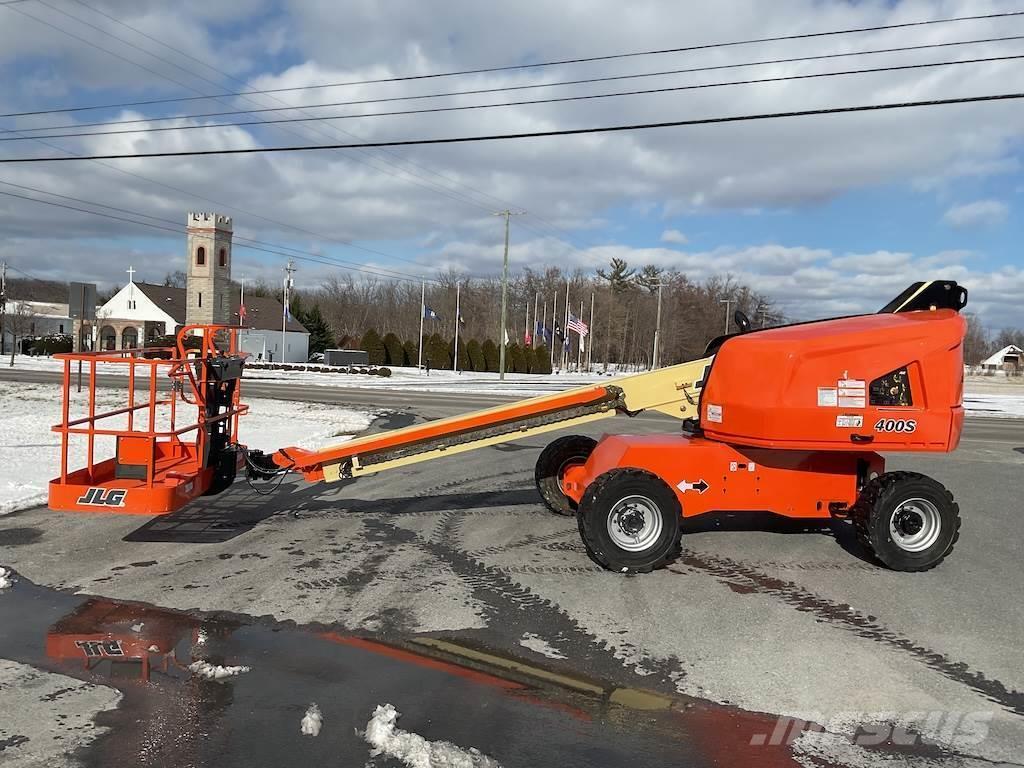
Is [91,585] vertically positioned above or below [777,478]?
below

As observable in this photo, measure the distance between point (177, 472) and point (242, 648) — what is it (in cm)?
320

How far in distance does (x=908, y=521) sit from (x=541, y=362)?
65917mm

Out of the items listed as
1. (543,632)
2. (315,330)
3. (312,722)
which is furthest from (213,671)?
(315,330)

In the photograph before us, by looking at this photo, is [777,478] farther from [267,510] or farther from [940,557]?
[267,510]

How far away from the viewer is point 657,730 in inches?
155

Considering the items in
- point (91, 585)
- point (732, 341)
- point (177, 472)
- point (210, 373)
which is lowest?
point (91, 585)

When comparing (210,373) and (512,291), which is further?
(512,291)

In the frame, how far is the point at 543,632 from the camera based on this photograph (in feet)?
17.1

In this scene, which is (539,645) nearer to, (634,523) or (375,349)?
(634,523)

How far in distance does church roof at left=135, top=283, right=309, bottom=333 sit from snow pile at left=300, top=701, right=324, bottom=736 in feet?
249

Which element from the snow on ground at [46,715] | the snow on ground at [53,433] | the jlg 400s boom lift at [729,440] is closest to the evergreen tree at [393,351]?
the snow on ground at [53,433]

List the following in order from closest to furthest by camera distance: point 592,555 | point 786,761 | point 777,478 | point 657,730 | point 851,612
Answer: point 786,761, point 657,730, point 851,612, point 592,555, point 777,478

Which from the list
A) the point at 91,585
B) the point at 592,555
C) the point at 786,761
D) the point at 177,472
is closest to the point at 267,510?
the point at 177,472

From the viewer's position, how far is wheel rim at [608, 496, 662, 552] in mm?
6520
